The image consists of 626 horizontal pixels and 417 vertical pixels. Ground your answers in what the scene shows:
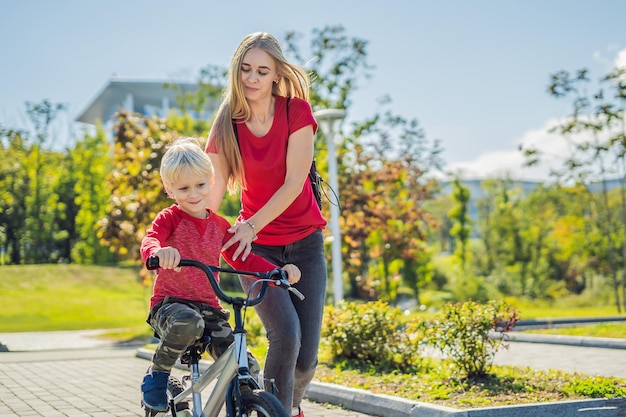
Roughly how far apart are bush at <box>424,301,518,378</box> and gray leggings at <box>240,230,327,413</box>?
131 inches

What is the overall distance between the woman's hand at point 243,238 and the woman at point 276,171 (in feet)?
0.64

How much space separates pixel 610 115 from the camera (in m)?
20.4

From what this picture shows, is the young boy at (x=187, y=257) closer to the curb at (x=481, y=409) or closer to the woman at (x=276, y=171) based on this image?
the woman at (x=276, y=171)

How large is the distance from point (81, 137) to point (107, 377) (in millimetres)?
40687

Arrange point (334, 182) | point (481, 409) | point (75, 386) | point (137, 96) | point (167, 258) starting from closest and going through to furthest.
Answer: point (167, 258), point (481, 409), point (75, 386), point (334, 182), point (137, 96)

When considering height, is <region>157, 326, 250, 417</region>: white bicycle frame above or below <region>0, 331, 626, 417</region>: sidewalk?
above

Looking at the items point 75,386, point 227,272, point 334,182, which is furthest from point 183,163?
point 334,182

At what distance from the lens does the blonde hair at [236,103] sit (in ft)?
13.4

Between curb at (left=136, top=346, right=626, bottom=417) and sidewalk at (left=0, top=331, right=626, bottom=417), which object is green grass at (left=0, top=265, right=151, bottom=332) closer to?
sidewalk at (left=0, top=331, right=626, bottom=417)

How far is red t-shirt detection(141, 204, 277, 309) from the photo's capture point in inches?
151

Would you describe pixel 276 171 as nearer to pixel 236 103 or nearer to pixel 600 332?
pixel 236 103

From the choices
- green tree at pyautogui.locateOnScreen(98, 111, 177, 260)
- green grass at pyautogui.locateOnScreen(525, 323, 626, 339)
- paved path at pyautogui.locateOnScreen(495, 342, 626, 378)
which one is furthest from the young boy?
green tree at pyautogui.locateOnScreen(98, 111, 177, 260)

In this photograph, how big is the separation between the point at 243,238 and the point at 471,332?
13.4 feet

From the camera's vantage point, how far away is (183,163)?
3.77 meters
